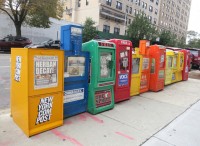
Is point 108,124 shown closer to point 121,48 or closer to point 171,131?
point 171,131

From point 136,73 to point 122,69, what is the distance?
3.74 feet

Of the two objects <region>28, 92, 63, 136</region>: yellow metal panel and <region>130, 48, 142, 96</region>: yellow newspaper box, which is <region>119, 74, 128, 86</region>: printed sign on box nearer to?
<region>130, 48, 142, 96</region>: yellow newspaper box

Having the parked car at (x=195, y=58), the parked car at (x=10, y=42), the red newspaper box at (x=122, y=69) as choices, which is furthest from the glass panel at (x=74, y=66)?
the parked car at (x=10, y=42)

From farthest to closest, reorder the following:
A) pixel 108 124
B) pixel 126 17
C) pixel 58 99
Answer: pixel 126 17
pixel 108 124
pixel 58 99

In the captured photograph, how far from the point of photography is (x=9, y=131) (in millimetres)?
3498

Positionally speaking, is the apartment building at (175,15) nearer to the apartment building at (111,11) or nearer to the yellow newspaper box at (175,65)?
the apartment building at (111,11)

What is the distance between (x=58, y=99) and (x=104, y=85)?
1310mm

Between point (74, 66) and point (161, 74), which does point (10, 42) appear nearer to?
point (161, 74)

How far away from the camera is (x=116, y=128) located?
3953mm

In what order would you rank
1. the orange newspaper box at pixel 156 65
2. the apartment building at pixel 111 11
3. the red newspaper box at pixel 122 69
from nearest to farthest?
1. the red newspaper box at pixel 122 69
2. the orange newspaper box at pixel 156 65
3. the apartment building at pixel 111 11

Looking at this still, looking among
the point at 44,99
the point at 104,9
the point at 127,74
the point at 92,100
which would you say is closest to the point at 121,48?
the point at 127,74

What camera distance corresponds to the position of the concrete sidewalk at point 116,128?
333cm

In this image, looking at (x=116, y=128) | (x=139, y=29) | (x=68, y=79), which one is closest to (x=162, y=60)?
(x=116, y=128)

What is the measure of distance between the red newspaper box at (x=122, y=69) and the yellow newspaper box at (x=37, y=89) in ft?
6.39
